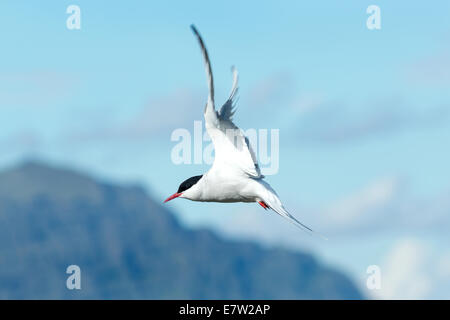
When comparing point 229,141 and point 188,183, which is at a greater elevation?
point 229,141

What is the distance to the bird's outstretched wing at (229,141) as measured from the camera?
12.9 meters

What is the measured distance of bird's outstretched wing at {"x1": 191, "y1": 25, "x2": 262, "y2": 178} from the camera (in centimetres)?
1291

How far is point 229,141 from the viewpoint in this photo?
525 inches

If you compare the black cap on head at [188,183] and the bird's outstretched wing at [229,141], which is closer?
the bird's outstretched wing at [229,141]

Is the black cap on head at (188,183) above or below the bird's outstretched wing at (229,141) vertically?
below

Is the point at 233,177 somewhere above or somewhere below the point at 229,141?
below

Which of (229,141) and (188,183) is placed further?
(188,183)

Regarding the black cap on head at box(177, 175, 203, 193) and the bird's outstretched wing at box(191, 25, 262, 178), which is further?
the black cap on head at box(177, 175, 203, 193)

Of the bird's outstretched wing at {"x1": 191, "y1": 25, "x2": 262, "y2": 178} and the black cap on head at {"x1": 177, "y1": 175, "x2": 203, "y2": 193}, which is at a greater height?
the bird's outstretched wing at {"x1": 191, "y1": 25, "x2": 262, "y2": 178}
